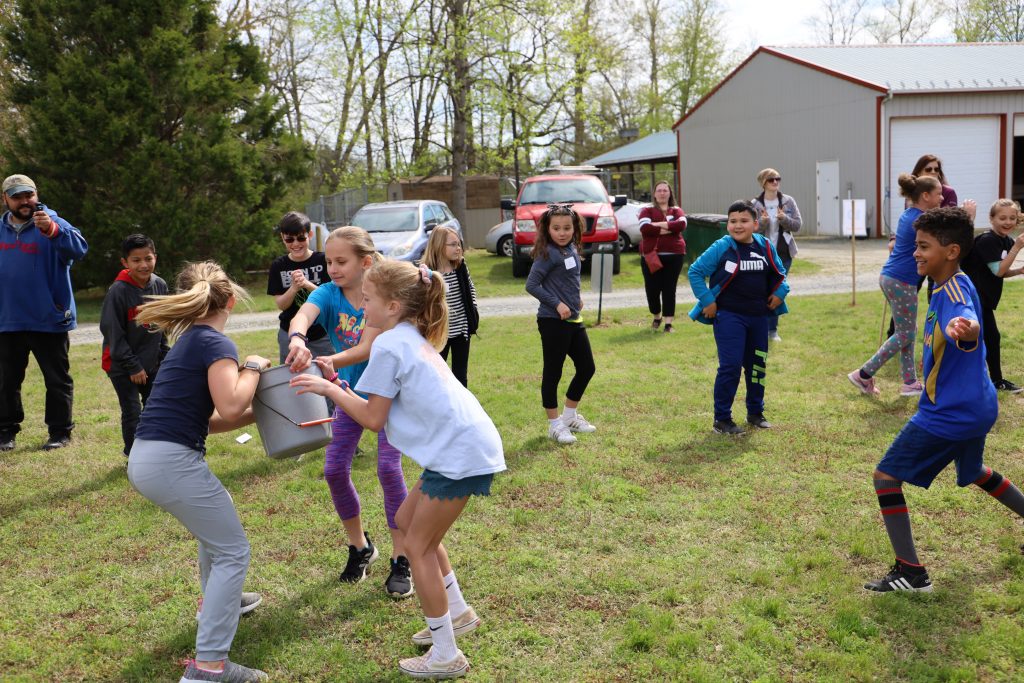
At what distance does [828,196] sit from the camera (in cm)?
2502

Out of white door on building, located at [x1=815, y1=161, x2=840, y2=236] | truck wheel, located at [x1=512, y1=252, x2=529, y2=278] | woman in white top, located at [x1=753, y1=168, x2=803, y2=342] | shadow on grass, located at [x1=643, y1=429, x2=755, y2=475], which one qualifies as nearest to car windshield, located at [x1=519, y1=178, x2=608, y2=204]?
truck wheel, located at [x1=512, y1=252, x2=529, y2=278]

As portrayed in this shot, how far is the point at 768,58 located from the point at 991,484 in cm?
2574

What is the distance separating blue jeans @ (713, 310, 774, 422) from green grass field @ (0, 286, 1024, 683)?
31 cm

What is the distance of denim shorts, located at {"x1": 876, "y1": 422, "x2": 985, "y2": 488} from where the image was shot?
383 cm

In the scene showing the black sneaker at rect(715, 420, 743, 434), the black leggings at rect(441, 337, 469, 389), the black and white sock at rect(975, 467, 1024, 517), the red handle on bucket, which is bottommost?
the black sneaker at rect(715, 420, 743, 434)

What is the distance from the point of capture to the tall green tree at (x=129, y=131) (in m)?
15.5

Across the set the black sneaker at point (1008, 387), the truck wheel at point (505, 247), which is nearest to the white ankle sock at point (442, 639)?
the black sneaker at point (1008, 387)

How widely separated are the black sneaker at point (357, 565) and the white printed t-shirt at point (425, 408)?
1.37m

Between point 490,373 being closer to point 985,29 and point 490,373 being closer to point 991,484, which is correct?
point 991,484

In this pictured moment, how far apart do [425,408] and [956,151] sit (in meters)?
24.6

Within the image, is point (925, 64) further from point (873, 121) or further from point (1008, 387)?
point (1008, 387)

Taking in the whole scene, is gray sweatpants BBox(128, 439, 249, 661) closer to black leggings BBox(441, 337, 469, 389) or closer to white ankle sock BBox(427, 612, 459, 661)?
white ankle sock BBox(427, 612, 459, 661)

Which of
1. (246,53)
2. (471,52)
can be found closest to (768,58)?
(471,52)

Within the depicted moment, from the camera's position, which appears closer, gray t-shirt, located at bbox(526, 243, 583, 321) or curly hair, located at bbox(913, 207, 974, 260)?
curly hair, located at bbox(913, 207, 974, 260)
